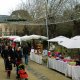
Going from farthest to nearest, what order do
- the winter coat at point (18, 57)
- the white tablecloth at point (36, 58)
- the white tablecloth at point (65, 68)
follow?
the white tablecloth at point (36, 58), the winter coat at point (18, 57), the white tablecloth at point (65, 68)

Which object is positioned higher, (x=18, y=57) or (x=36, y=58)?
(x=18, y=57)

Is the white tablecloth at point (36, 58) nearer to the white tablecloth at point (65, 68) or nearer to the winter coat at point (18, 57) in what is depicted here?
the white tablecloth at point (65, 68)

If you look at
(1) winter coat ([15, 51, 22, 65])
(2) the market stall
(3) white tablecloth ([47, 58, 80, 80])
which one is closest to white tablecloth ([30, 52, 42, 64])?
(3) white tablecloth ([47, 58, 80, 80])

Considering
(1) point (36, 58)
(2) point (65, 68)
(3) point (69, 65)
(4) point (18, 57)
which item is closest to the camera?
(3) point (69, 65)

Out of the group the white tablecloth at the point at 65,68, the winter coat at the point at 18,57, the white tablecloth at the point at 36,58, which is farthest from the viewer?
the white tablecloth at the point at 36,58

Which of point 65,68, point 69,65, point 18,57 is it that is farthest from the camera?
point 65,68

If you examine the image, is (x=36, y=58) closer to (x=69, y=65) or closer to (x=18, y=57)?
(x=18, y=57)

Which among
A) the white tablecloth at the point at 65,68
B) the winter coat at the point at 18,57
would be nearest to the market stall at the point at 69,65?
the white tablecloth at the point at 65,68

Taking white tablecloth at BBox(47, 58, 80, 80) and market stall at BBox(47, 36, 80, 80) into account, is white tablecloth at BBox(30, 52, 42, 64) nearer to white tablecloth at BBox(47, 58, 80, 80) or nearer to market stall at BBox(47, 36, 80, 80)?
white tablecloth at BBox(47, 58, 80, 80)

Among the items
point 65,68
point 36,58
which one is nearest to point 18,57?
point 65,68

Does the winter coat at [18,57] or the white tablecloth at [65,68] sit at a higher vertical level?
the winter coat at [18,57]

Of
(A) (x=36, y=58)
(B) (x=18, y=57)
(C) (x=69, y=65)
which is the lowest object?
(A) (x=36, y=58)

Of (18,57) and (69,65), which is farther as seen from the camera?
(18,57)

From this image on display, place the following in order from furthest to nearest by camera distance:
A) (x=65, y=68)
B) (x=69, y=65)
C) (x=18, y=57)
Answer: (x=65, y=68) < (x=18, y=57) < (x=69, y=65)
